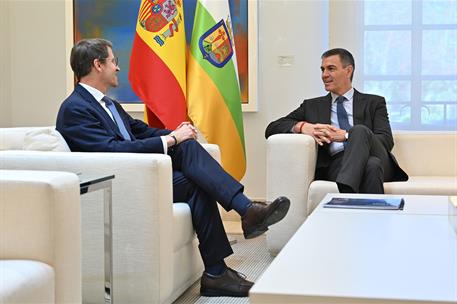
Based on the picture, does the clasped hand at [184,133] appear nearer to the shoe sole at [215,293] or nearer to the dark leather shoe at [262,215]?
the dark leather shoe at [262,215]

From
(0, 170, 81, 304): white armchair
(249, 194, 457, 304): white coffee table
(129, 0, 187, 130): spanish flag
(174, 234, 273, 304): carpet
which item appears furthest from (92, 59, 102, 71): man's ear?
(249, 194, 457, 304): white coffee table

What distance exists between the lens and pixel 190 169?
307 cm

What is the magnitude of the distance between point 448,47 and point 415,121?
544mm

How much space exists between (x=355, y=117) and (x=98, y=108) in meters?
1.58

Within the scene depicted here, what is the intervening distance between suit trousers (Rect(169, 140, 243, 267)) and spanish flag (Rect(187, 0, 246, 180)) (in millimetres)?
1006

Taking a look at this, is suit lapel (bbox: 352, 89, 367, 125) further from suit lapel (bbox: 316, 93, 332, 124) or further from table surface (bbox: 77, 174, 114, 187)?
table surface (bbox: 77, 174, 114, 187)

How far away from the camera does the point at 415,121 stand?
4762mm

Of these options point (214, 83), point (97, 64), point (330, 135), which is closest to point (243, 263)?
point (330, 135)

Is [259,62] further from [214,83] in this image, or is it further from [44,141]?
[44,141]

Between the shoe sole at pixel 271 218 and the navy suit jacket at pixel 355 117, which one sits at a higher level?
the navy suit jacket at pixel 355 117

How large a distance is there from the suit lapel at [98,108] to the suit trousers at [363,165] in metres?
1.09

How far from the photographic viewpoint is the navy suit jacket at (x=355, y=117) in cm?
381

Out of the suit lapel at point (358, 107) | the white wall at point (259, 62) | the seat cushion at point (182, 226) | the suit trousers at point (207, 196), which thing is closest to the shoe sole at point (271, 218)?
the suit trousers at point (207, 196)

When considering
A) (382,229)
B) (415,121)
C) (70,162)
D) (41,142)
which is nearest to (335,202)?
(382,229)
